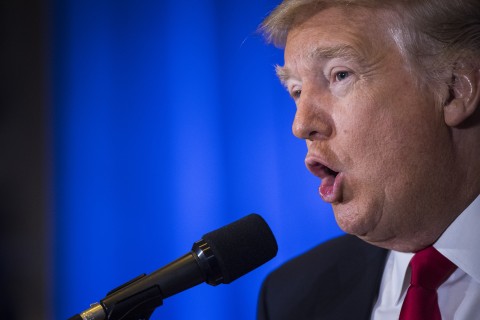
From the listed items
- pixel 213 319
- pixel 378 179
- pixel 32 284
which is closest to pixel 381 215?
pixel 378 179

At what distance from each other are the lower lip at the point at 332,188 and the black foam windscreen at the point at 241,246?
20 cm

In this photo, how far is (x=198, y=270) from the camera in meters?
1.03

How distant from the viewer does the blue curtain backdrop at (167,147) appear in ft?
6.52

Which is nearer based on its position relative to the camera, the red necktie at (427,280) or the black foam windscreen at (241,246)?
the black foam windscreen at (241,246)

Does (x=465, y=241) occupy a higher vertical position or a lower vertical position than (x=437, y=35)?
lower

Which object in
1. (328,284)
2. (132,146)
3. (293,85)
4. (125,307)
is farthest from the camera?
(132,146)

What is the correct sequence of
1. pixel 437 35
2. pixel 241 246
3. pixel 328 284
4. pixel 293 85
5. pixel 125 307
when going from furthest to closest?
pixel 328 284
pixel 293 85
pixel 437 35
pixel 241 246
pixel 125 307

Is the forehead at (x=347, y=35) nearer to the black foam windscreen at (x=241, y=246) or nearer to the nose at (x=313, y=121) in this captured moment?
the nose at (x=313, y=121)

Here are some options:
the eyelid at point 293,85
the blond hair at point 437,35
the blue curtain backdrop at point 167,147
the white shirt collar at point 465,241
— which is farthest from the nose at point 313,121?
the blue curtain backdrop at point 167,147

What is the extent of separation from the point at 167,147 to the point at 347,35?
37.8 inches

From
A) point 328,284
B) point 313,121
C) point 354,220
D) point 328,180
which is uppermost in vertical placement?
point 313,121

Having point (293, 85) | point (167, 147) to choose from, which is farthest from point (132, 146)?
point (293, 85)

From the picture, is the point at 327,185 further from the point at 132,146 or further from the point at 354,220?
the point at 132,146

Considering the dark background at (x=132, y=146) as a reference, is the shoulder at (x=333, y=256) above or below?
below
